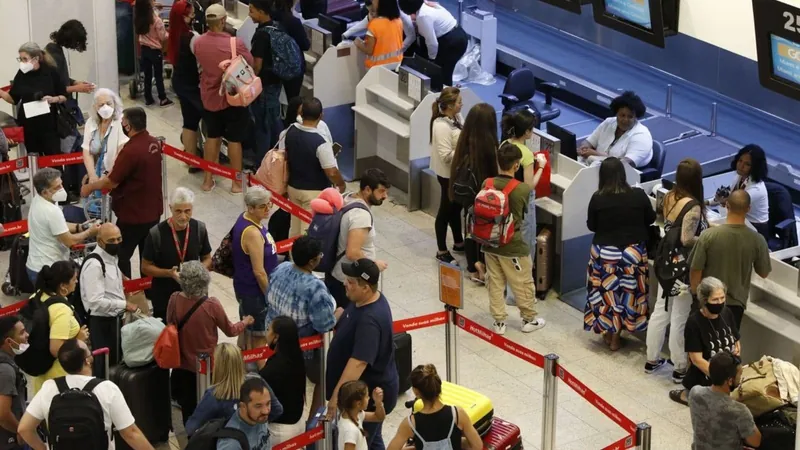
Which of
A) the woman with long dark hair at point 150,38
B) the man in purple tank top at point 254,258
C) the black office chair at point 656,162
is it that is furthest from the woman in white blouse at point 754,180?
the woman with long dark hair at point 150,38

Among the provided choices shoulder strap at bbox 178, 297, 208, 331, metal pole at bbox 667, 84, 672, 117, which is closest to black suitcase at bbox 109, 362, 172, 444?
shoulder strap at bbox 178, 297, 208, 331

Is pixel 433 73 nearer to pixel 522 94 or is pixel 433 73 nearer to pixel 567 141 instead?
pixel 522 94

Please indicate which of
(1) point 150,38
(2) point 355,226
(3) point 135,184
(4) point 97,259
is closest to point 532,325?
(2) point 355,226

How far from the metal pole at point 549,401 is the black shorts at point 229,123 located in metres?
4.99

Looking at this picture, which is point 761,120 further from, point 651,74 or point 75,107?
point 75,107

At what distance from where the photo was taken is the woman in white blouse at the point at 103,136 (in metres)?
9.89

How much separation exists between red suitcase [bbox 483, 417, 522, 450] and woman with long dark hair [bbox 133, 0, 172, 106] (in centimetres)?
719

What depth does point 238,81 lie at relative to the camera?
11516 millimetres

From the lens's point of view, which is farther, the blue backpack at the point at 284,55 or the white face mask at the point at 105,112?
the blue backpack at the point at 284,55

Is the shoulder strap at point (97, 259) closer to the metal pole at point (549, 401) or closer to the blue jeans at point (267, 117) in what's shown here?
the metal pole at point (549, 401)

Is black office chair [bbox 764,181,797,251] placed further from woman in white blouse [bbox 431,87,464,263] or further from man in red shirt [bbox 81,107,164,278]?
man in red shirt [bbox 81,107,164,278]

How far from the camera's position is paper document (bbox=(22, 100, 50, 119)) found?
36.8 ft

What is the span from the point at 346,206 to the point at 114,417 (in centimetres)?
231

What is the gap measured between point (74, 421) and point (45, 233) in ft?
8.78
